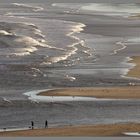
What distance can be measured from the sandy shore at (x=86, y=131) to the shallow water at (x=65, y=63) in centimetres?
122

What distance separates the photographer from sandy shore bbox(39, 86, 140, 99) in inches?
982

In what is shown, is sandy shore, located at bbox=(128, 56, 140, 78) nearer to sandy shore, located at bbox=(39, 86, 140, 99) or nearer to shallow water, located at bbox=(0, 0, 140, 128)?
shallow water, located at bbox=(0, 0, 140, 128)

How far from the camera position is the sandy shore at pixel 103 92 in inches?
982

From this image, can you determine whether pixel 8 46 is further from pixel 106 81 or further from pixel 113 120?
pixel 113 120

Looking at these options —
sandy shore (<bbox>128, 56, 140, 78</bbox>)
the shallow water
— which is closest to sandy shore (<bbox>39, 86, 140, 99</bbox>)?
the shallow water

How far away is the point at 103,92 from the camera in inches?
1016

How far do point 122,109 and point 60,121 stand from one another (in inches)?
115

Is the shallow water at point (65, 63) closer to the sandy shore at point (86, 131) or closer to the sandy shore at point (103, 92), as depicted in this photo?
the sandy shore at point (103, 92)

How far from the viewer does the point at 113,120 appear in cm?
2017

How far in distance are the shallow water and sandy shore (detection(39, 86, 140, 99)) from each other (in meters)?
1.03

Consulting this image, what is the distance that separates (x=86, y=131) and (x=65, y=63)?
56.1ft

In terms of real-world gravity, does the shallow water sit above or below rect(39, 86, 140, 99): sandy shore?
above

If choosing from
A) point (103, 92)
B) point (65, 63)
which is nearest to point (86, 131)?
point (103, 92)

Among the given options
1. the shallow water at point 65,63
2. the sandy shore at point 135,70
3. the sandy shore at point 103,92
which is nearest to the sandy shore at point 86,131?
the shallow water at point 65,63
